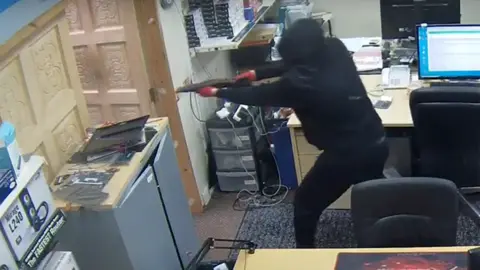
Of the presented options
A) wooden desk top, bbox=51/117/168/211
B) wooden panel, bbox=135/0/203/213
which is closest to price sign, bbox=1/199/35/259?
wooden desk top, bbox=51/117/168/211

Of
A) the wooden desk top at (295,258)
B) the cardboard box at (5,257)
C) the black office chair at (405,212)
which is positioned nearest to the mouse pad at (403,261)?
the wooden desk top at (295,258)

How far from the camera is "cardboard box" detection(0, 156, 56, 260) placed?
6.29ft

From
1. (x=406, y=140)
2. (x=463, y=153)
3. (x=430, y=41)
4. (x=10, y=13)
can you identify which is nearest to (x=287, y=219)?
(x=406, y=140)

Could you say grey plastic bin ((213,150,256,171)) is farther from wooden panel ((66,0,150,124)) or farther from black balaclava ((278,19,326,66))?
black balaclava ((278,19,326,66))

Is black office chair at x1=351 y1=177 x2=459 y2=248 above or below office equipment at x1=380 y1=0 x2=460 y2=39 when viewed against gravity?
below

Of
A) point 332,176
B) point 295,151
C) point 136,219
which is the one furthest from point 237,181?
point 136,219

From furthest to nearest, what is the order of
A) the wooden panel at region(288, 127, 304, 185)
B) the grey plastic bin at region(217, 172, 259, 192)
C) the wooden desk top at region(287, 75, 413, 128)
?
the grey plastic bin at region(217, 172, 259, 192), the wooden panel at region(288, 127, 304, 185), the wooden desk top at region(287, 75, 413, 128)

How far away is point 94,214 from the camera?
2.49 m

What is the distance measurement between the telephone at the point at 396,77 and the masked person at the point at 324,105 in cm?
101

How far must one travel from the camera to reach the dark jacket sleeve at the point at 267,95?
3.05 metres

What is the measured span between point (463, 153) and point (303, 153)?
3.15 feet

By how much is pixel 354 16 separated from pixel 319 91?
2.86m

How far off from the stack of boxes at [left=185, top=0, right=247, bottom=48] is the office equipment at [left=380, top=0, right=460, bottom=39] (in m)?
1.06

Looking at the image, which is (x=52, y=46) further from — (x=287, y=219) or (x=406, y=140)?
(x=406, y=140)
